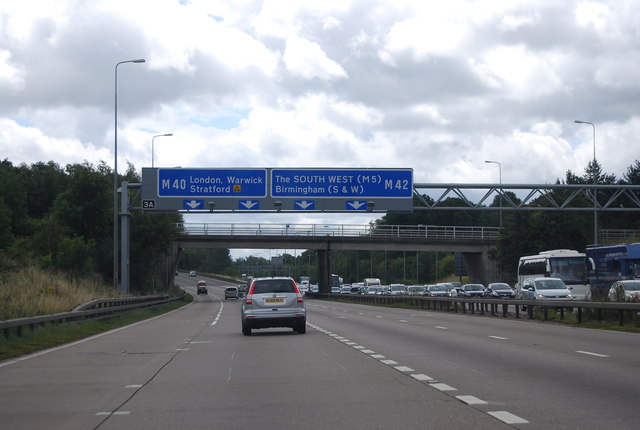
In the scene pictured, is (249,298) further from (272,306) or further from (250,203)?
(250,203)

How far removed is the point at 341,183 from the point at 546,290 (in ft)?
37.5

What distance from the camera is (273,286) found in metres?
24.6

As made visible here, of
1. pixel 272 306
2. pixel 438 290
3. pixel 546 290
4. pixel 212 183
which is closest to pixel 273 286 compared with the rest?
pixel 272 306

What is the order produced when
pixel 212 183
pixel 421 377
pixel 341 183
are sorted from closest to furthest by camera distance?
pixel 421 377, pixel 341 183, pixel 212 183

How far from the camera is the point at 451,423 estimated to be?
8.79m

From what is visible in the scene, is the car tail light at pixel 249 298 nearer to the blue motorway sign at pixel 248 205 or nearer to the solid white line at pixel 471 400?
the solid white line at pixel 471 400

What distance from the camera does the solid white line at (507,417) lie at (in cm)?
880

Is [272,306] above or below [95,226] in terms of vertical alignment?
below

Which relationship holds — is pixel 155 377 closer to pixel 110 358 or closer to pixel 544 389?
pixel 110 358

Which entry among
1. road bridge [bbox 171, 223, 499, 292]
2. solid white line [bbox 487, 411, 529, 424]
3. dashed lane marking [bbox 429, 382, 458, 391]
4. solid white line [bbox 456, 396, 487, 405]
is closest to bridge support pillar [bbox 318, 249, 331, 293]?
road bridge [bbox 171, 223, 499, 292]

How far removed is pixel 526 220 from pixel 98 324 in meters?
53.7

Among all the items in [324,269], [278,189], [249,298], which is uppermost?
[278,189]

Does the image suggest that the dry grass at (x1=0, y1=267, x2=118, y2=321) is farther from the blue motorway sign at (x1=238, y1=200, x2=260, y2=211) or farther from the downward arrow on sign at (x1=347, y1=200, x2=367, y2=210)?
the downward arrow on sign at (x1=347, y1=200, x2=367, y2=210)

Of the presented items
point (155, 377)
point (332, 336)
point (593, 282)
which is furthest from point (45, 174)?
point (155, 377)
